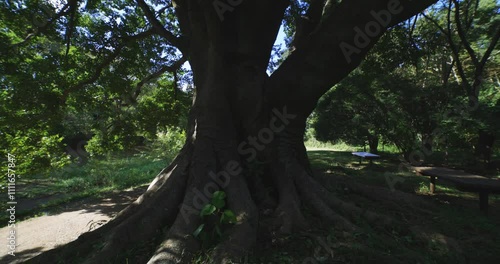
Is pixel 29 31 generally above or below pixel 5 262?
above

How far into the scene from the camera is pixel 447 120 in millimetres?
8812

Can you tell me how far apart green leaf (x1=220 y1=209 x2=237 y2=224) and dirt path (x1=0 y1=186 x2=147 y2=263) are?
200cm

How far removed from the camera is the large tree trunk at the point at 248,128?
3316 millimetres

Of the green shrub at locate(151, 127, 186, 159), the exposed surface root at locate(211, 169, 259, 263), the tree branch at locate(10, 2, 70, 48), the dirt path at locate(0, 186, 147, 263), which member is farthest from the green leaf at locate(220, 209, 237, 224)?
the green shrub at locate(151, 127, 186, 159)

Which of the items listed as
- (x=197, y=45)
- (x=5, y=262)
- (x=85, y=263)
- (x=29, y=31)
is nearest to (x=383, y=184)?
(x=197, y=45)

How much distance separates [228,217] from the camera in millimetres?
2906

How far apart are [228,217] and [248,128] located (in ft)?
6.07

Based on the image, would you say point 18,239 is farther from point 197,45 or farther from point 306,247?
point 306,247

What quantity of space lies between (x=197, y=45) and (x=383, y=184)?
5.56 meters

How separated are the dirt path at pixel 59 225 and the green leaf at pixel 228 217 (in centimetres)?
200

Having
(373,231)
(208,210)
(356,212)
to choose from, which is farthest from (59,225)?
(373,231)

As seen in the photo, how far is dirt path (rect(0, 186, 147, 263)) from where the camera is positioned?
4031 millimetres

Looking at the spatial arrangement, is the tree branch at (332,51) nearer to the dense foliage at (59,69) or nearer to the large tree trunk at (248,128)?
the large tree trunk at (248,128)

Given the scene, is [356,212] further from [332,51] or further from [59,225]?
[59,225]
